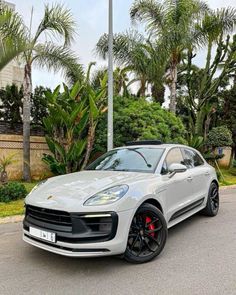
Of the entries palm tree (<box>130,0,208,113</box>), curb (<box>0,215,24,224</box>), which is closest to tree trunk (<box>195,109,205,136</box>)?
palm tree (<box>130,0,208,113</box>)

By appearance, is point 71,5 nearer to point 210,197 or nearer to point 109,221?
point 210,197

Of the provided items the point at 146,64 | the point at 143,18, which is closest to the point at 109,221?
the point at 146,64

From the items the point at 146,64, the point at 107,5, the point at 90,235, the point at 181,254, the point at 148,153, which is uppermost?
the point at 107,5

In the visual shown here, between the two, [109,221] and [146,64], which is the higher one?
[146,64]

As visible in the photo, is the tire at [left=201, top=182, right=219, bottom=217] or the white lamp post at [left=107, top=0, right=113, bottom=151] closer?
the tire at [left=201, top=182, right=219, bottom=217]

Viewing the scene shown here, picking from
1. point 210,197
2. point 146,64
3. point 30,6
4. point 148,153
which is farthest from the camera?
point 146,64

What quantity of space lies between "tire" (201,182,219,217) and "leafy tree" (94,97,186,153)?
3.88 m

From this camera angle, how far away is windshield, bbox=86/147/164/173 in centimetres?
494

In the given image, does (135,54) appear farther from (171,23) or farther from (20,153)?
(20,153)

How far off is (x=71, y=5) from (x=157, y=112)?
4657 mm

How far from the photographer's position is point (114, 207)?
370cm

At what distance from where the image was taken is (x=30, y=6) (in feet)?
32.6

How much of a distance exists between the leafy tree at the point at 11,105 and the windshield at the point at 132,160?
7879mm

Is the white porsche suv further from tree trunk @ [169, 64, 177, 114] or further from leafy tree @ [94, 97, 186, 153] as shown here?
tree trunk @ [169, 64, 177, 114]
